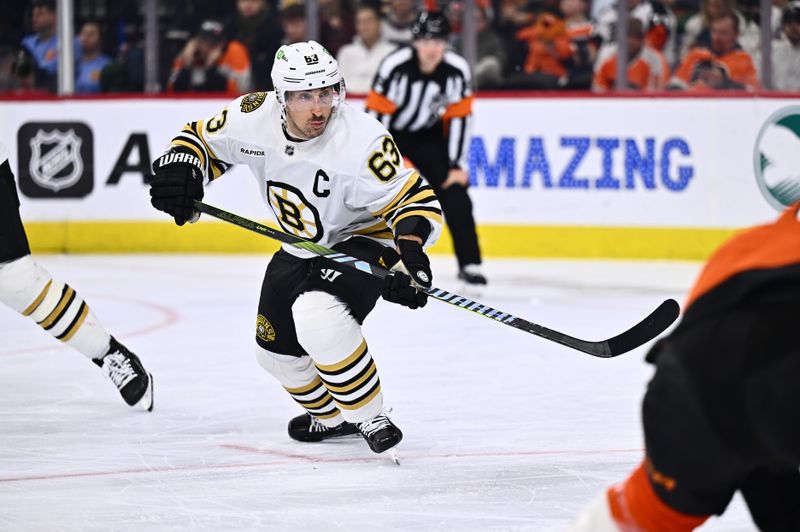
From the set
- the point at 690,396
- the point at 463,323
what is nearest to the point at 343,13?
the point at 463,323

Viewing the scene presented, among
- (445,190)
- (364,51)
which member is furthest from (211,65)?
(445,190)

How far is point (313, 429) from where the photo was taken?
337 cm

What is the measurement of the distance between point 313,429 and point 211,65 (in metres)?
4.18

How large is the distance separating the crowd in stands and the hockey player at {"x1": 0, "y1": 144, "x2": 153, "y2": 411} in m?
3.60

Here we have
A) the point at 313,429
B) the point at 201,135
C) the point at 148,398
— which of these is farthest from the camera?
the point at 148,398

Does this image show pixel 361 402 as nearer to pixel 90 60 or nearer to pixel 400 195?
pixel 400 195

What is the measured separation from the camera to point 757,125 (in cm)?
644

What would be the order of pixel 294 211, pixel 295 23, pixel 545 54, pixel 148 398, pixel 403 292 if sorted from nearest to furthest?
1. pixel 403 292
2. pixel 294 211
3. pixel 148 398
4. pixel 545 54
5. pixel 295 23

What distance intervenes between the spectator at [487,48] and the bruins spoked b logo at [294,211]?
3.85 meters

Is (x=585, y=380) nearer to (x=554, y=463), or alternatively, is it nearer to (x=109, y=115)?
(x=554, y=463)

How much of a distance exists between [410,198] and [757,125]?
3789 mm

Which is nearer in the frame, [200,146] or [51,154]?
[200,146]

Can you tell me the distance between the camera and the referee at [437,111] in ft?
18.9

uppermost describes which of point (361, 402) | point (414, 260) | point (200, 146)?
point (200, 146)
